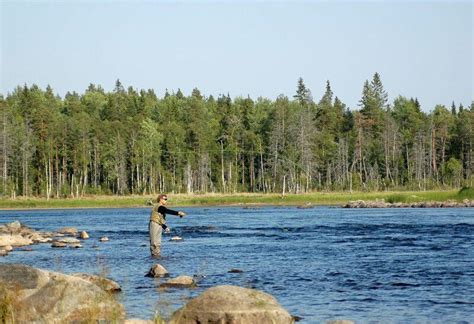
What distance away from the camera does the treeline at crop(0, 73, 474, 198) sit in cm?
12381

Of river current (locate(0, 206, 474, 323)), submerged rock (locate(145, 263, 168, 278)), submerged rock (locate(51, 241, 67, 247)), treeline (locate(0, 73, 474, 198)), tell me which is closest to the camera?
river current (locate(0, 206, 474, 323))

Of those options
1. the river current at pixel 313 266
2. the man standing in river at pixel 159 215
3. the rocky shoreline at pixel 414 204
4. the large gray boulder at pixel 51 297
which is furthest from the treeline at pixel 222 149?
the large gray boulder at pixel 51 297

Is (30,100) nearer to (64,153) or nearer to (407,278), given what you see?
(64,153)

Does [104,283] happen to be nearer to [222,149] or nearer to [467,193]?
[467,193]

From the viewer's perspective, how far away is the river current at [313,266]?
63.5 feet

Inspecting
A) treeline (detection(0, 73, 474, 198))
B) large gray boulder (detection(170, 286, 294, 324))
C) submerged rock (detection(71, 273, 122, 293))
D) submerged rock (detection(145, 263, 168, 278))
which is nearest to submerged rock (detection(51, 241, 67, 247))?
submerged rock (detection(145, 263, 168, 278))

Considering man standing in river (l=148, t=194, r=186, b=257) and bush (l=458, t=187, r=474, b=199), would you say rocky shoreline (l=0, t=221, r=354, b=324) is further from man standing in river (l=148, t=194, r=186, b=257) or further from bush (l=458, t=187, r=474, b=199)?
bush (l=458, t=187, r=474, b=199)

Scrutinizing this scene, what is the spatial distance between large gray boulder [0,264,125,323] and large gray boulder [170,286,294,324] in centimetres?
149

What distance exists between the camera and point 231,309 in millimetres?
15211

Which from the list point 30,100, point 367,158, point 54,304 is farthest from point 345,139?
point 54,304

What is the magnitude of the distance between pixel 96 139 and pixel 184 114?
99.2ft

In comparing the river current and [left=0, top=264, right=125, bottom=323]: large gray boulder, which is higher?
[left=0, top=264, right=125, bottom=323]: large gray boulder

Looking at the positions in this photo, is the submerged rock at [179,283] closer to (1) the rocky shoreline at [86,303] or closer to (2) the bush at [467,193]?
(1) the rocky shoreline at [86,303]

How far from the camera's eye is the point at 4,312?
1393 centimetres
